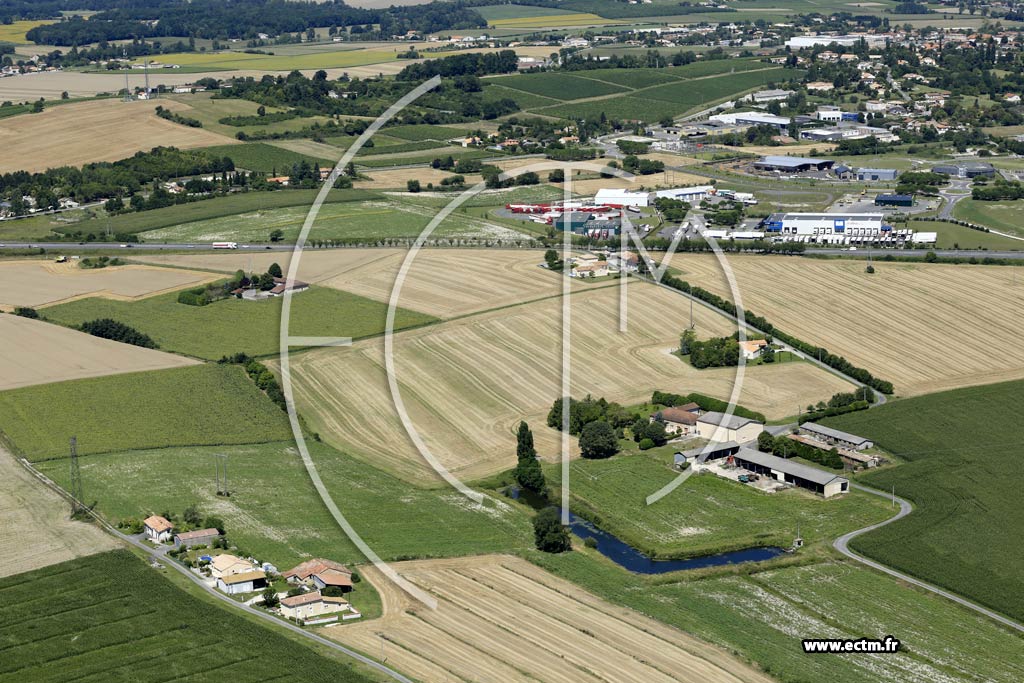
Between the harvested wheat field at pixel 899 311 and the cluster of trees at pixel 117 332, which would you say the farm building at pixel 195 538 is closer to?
the cluster of trees at pixel 117 332

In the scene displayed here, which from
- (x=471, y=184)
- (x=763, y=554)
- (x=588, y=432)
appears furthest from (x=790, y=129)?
(x=763, y=554)

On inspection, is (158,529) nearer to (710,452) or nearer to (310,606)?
(310,606)

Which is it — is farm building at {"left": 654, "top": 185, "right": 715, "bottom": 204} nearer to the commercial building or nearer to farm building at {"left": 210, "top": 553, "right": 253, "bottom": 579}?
the commercial building

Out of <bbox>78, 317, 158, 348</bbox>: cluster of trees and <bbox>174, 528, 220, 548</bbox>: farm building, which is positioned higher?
<bbox>78, 317, 158, 348</bbox>: cluster of trees

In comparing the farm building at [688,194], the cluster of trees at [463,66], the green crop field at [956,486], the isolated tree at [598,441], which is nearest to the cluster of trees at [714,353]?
the green crop field at [956,486]

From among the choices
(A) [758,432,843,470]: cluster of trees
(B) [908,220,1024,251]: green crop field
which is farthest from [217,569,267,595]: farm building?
(B) [908,220,1024,251]: green crop field
